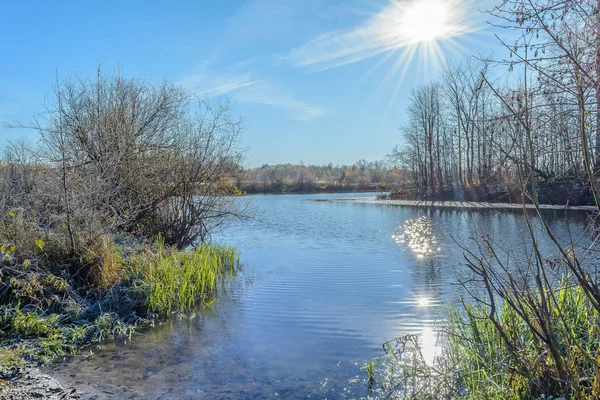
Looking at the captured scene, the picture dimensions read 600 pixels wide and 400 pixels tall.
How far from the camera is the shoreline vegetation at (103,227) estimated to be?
532 cm

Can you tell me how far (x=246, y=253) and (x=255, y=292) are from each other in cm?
437

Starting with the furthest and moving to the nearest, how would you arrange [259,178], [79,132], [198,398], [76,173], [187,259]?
[259,178] < [79,132] < [187,259] < [76,173] < [198,398]

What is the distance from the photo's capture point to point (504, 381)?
331 cm

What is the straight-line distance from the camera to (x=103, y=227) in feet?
23.3

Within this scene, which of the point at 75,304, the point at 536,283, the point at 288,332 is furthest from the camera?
the point at 288,332

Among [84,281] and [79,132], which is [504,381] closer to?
[84,281]

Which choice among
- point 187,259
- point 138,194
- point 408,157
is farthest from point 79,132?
point 408,157

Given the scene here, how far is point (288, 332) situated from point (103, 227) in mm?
3601

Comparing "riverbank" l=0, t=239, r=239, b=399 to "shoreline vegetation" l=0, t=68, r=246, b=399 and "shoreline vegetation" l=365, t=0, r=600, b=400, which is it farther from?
"shoreline vegetation" l=365, t=0, r=600, b=400

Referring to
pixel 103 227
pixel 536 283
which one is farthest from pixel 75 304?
pixel 536 283

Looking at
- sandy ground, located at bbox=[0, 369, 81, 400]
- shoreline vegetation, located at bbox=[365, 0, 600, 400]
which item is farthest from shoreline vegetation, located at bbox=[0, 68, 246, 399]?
shoreline vegetation, located at bbox=[365, 0, 600, 400]

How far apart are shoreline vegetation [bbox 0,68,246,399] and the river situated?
17.7 inches

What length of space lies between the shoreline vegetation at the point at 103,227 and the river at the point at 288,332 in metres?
0.45

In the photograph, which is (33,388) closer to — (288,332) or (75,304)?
(75,304)
